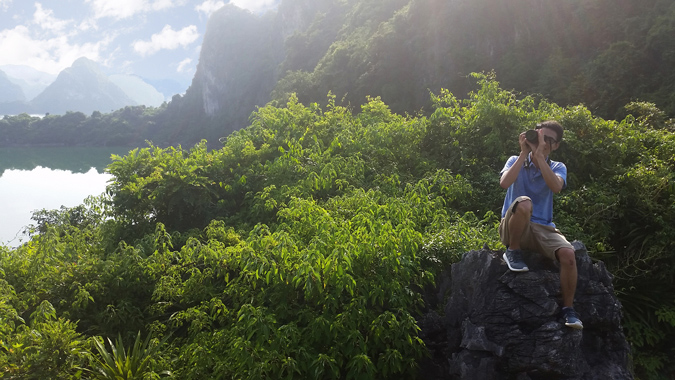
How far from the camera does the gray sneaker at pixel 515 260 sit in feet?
9.88

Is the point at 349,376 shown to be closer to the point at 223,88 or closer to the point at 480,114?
the point at 480,114

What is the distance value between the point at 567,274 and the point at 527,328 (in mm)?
505

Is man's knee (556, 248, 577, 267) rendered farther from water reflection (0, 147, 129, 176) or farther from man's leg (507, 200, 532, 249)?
water reflection (0, 147, 129, 176)

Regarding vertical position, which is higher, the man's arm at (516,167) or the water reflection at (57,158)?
the water reflection at (57,158)

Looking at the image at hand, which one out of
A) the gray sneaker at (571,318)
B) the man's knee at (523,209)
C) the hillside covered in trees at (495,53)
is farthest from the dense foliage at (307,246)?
the hillside covered in trees at (495,53)

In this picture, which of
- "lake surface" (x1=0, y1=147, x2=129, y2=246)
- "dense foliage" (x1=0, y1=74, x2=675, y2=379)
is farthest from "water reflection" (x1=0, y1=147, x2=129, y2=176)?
"dense foliage" (x1=0, y1=74, x2=675, y2=379)

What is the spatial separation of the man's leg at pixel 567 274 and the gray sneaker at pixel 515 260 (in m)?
0.24

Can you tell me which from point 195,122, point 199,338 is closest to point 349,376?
point 199,338

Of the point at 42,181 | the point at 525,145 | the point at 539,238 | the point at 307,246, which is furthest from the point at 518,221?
the point at 42,181

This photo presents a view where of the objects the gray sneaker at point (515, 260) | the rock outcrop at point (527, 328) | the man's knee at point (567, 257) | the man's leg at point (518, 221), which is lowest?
the rock outcrop at point (527, 328)

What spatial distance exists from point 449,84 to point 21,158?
66066 millimetres

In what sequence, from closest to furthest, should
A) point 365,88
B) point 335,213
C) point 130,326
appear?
point 130,326
point 335,213
point 365,88

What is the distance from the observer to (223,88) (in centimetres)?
9606

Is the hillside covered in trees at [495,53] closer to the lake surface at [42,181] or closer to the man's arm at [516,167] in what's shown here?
the man's arm at [516,167]
